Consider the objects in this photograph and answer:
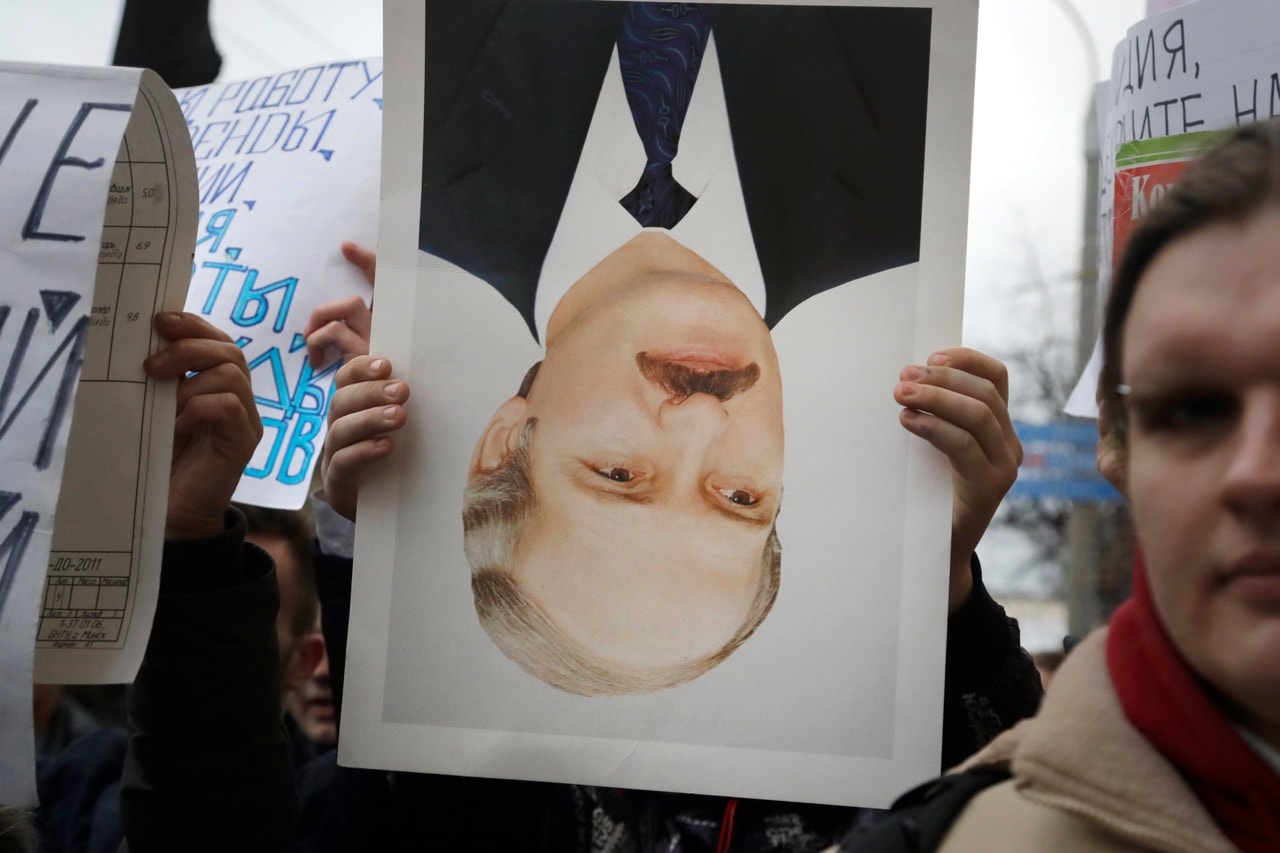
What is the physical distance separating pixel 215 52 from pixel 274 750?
4.56ft

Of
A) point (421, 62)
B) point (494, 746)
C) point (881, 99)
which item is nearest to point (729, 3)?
A: point (881, 99)

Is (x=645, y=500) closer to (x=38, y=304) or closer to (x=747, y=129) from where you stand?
(x=747, y=129)

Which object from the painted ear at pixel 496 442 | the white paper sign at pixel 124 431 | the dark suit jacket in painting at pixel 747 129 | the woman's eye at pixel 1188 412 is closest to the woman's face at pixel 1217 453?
the woman's eye at pixel 1188 412

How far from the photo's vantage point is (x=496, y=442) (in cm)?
162

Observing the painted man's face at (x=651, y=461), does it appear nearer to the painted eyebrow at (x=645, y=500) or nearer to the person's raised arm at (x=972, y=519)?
the painted eyebrow at (x=645, y=500)

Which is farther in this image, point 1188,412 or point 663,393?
point 663,393

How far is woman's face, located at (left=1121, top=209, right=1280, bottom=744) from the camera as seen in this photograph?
2.86ft

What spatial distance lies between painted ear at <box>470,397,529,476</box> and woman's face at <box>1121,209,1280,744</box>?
84 centimetres

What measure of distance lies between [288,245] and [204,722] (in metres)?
0.78

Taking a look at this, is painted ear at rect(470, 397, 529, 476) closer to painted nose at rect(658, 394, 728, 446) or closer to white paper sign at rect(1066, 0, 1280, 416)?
painted nose at rect(658, 394, 728, 446)

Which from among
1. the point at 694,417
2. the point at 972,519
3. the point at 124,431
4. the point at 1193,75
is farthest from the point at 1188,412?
the point at 124,431

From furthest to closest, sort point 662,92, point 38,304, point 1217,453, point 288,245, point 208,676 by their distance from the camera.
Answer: point 288,245 → point 208,676 → point 662,92 → point 38,304 → point 1217,453

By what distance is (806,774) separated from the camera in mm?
1508

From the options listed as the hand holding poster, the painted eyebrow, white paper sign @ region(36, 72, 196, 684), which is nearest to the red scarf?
the painted eyebrow
